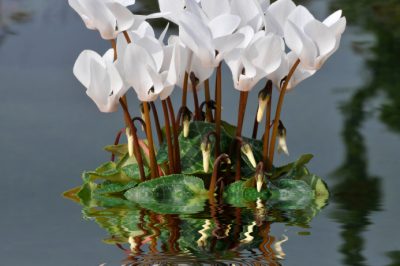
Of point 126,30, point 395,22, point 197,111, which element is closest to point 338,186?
point 197,111

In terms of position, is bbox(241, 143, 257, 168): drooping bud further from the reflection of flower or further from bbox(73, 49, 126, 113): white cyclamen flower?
bbox(73, 49, 126, 113): white cyclamen flower

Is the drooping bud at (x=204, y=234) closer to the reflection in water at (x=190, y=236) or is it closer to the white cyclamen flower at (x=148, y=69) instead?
the reflection in water at (x=190, y=236)

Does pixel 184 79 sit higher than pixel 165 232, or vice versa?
pixel 184 79

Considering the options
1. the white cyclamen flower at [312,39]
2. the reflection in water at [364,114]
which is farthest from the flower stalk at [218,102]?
the reflection in water at [364,114]

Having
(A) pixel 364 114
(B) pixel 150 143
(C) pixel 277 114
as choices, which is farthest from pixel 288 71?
(A) pixel 364 114

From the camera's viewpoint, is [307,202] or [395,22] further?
[395,22]

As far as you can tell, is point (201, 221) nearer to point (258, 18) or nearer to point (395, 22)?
point (258, 18)

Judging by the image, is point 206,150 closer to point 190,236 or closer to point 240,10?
point 190,236
